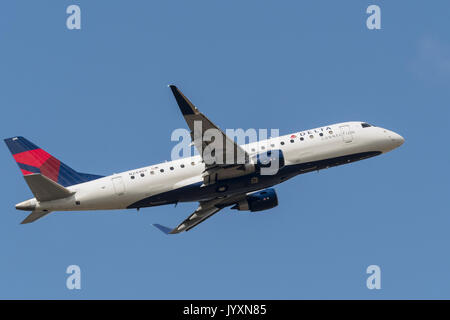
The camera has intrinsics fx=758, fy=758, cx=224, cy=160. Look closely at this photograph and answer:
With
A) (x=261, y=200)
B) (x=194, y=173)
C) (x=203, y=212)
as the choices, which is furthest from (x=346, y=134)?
(x=203, y=212)

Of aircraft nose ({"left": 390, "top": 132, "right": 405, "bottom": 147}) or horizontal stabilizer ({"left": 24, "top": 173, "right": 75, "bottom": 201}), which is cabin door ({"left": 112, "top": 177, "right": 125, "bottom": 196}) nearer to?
horizontal stabilizer ({"left": 24, "top": 173, "right": 75, "bottom": 201})

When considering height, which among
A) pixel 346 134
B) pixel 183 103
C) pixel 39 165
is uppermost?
pixel 183 103

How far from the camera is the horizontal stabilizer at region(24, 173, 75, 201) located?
56.8m

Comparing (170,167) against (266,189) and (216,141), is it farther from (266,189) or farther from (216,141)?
(266,189)

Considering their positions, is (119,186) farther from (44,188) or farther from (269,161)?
(269,161)

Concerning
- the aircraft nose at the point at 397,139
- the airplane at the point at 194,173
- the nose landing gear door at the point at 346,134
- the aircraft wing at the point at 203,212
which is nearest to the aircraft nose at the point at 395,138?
the aircraft nose at the point at 397,139

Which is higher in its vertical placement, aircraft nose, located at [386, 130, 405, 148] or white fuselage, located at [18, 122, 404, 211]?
aircraft nose, located at [386, 130, 405, 148]

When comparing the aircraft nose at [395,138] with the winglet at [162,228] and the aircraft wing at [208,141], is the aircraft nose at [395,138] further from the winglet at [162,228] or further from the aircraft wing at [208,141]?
the winglet at [162,228]

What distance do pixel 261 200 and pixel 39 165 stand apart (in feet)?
62.2

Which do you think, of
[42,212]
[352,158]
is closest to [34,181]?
[42,212]

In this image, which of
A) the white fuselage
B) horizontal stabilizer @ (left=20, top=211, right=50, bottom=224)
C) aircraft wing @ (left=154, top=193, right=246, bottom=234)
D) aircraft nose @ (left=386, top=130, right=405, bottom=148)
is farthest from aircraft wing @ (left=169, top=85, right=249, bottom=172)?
aircraft nose @ (left=386, top=130, right=405, bottom=148)

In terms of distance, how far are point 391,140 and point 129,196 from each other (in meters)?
22.6

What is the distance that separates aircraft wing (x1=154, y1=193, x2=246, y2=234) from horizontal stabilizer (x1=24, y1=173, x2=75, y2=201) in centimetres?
1197

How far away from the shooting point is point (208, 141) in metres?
57.2
